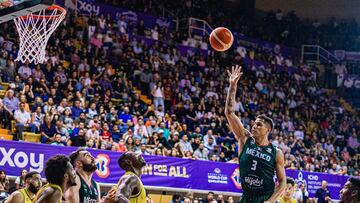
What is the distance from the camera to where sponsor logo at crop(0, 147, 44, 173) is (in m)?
14.0

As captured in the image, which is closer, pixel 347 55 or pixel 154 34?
pixel 154 34

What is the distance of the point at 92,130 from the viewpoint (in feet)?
54.7

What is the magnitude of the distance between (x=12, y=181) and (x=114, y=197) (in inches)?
320

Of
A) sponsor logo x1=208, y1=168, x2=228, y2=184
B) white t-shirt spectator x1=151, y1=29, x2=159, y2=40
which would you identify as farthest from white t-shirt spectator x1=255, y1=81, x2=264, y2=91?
sponsor logo x1=208, y1=168, x2=228, y2=184

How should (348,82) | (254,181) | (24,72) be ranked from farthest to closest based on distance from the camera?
(348,82) < (24,72) < (254,181)

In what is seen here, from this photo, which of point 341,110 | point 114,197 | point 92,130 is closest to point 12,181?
point 92,130

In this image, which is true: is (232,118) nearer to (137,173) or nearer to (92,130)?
(137,173)

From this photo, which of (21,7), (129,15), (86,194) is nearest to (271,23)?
(129,15)

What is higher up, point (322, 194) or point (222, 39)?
point (222, 39)

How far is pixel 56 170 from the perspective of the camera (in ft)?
20.5

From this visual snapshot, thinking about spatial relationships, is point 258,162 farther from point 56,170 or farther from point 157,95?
point 157,95

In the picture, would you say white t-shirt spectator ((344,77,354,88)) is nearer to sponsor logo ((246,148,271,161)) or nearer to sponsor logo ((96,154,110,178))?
sponsor logo ((96,154,110,178))

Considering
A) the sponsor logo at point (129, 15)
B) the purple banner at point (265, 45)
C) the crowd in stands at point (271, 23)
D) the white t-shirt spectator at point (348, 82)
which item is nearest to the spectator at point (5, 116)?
the sponsor logo at point (129, 15)

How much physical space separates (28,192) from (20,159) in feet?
19.3
